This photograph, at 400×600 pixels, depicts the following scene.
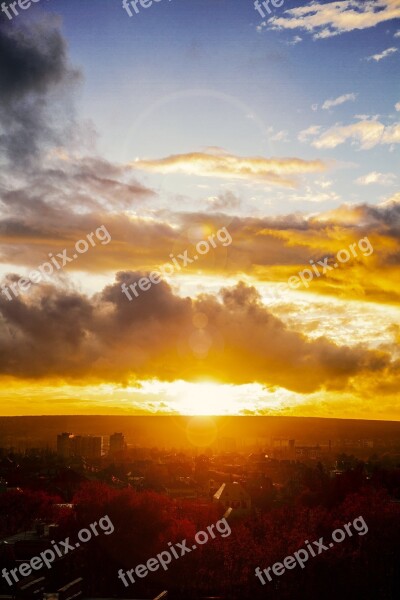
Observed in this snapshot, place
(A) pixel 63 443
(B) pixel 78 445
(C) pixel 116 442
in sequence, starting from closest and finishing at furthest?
(B) pixel 78 445
(A) pixel 63 443
(C) pixel 116 442

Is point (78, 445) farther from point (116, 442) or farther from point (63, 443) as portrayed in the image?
point (116, 442)

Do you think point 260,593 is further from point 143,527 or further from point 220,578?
point 143,527

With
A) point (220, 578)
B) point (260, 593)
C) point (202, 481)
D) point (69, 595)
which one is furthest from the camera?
point (202, 481)

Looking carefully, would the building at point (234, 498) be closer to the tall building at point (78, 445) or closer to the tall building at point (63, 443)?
the tall building at point (78, 445)

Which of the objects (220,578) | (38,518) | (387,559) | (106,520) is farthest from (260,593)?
(38,518)

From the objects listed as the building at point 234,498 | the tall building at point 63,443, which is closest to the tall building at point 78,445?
the tall building at point 63,443

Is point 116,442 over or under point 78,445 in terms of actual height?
under

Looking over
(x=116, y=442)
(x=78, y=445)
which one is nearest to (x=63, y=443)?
(x=78, y=445)

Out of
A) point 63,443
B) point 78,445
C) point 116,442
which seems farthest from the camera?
point 116,442

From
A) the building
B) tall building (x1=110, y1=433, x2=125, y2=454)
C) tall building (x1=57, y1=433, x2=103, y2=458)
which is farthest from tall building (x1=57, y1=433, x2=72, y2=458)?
the building

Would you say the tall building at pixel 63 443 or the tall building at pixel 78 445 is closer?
the tall building at pixel 78 445

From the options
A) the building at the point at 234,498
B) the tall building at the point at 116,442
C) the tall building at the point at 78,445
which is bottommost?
the building at the point at 234,498
